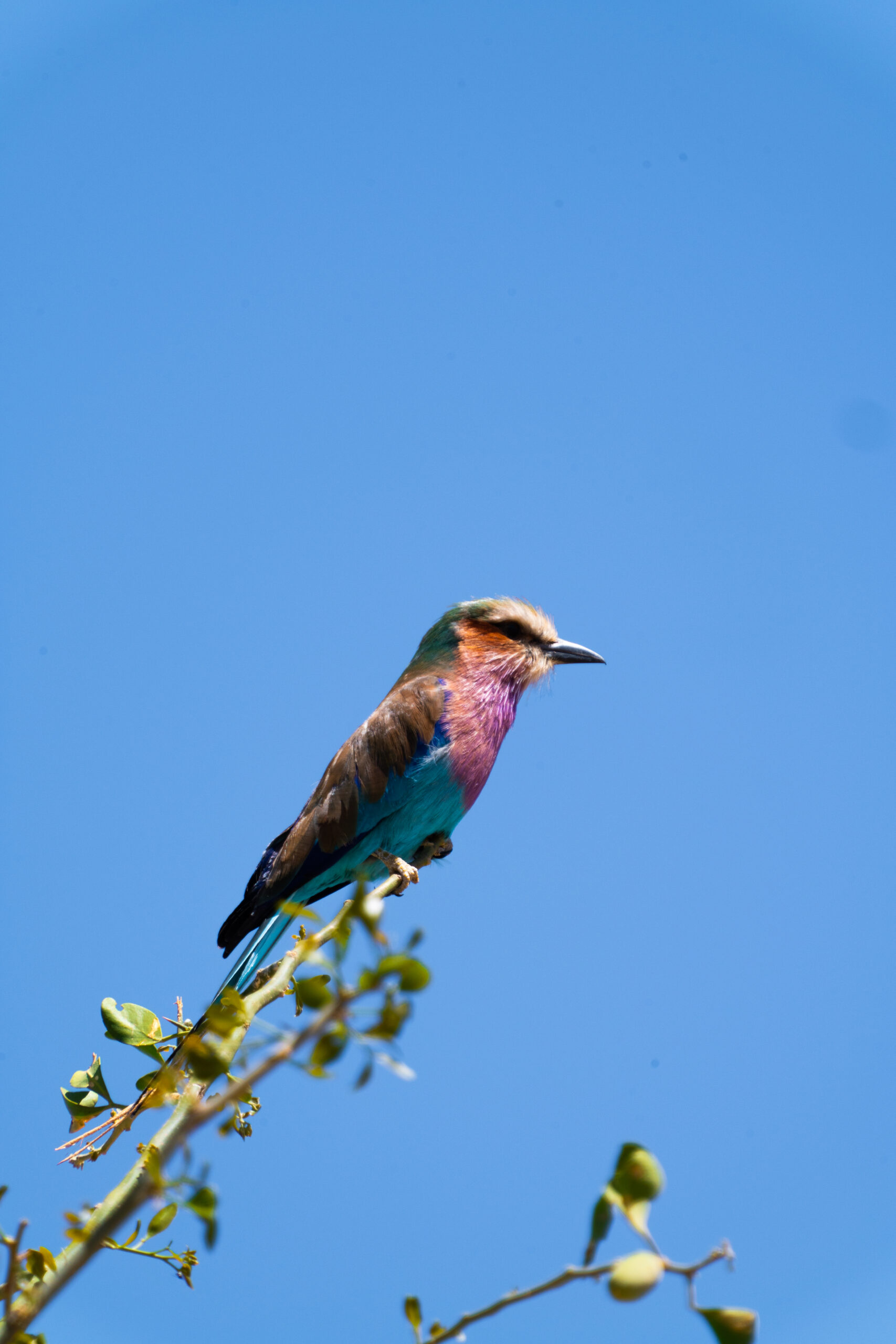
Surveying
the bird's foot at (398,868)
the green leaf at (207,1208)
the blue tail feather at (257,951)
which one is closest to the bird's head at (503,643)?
the bird's foot at (398,868)

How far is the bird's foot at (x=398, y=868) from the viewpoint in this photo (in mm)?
3562

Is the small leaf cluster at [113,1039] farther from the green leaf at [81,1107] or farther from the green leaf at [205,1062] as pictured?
the green leaf at [205,1062]

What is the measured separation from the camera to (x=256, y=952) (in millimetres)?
3564

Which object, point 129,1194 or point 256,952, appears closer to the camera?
point 129,1194

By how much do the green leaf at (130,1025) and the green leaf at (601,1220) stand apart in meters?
1.14

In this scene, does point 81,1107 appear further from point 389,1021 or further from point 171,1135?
point 389,1021

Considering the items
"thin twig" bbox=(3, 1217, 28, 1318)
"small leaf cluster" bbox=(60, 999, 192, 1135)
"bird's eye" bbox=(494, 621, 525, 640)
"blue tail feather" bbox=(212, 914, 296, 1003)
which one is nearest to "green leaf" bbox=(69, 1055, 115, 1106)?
"small leaf cluster" bbox=(60, 999, 192, 1135)

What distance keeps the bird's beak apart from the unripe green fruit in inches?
153

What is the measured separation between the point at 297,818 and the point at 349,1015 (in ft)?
11.4

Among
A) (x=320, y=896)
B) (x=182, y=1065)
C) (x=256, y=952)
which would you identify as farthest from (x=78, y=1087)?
(x=320, y=896)

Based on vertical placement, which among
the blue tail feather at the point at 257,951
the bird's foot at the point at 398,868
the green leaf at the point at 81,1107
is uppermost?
the bird's foot at the point at 398,868

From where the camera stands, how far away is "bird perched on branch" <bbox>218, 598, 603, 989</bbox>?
12.9ft

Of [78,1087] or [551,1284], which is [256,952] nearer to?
[78,1087]

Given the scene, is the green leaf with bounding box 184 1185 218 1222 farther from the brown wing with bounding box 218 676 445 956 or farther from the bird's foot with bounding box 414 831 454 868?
the bird's foot with bounding box 414 831 454 868
